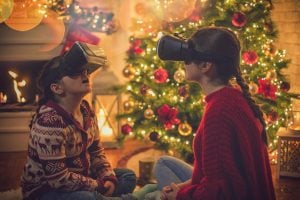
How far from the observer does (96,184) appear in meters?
2.08

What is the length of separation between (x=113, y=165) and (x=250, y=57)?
1.49 m

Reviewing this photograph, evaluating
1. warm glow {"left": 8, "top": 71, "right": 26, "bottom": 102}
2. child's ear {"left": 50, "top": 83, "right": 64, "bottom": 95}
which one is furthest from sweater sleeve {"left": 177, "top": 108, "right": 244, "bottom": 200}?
warm glow {"left": 8, "top": 71, "right": 26, "bottom": 102}

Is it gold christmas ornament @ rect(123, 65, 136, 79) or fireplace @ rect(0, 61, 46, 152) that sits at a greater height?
gold christmas ornament @ rect(123, 65, 136, 79)

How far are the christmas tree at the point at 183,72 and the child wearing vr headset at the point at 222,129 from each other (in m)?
1.66

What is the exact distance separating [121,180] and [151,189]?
0.23m

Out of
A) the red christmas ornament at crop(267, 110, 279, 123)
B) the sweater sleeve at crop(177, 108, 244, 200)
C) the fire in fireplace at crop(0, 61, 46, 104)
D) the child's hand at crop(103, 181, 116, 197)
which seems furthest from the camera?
the fire in fireplace at crop(0, 61, 46, 104)

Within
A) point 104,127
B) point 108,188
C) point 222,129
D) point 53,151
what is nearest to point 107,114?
point 104,127

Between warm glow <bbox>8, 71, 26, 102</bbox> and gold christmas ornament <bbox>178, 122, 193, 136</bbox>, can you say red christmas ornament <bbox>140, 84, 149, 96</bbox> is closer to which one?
gold christmas ornament <bbox>178, 122, 193, 136</bbox>

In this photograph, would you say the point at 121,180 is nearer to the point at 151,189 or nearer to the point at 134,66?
the point at 151,189

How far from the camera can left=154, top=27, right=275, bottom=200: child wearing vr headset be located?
155cm

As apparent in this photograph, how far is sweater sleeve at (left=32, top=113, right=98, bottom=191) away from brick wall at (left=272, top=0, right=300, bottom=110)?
2.95 m

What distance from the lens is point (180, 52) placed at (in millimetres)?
1785

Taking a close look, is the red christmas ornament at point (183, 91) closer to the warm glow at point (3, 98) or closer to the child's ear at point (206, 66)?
the child's ear at point (206, 66)

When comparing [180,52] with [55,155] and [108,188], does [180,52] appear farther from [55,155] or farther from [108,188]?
[108,188]
